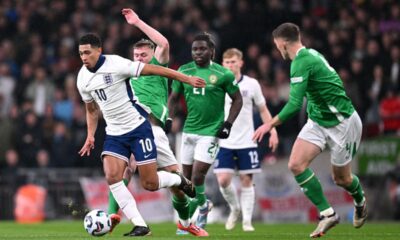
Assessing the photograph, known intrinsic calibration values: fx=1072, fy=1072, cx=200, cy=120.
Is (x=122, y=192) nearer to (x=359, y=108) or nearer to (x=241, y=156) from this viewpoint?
(x=241, y=156)

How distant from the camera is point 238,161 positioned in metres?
16.7

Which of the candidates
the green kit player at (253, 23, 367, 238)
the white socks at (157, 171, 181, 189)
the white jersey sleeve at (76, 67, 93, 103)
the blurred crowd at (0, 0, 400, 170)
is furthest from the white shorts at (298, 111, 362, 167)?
the blurred crowd at (0, 0, 400, 170)

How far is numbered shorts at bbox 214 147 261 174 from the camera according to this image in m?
16.6

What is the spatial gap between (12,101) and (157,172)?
1222 centimetres

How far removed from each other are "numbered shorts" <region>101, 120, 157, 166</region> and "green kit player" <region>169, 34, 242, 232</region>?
198cm

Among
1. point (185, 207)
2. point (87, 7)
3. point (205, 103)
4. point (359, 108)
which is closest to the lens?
point (185, 207)

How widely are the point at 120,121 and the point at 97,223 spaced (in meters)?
1.27

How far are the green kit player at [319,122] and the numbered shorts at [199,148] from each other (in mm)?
1642

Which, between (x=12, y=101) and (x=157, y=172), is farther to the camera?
(x=12, y=101)

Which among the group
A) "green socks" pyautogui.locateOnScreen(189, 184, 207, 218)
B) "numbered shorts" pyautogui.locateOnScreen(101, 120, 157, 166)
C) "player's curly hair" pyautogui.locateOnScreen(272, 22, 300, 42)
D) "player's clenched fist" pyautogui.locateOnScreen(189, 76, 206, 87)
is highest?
"player's curly hair" pyautogui.locateOnScreen(272, 22, 300, 42)

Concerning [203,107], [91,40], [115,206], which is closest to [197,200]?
[203,107]

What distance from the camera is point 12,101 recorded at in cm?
2441

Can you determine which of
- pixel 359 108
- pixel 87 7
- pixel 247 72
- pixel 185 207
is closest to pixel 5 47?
pixel 87 7

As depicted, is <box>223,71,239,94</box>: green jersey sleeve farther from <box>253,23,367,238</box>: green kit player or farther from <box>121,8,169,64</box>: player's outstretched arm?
<box>253,23,367,238</box>: green kit player
